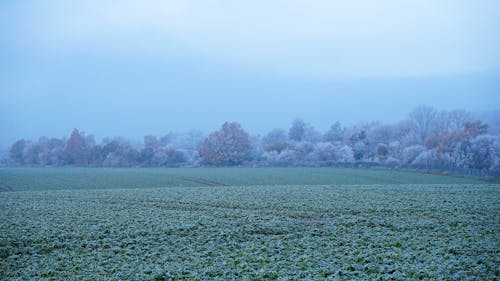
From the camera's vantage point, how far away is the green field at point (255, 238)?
12836 mm

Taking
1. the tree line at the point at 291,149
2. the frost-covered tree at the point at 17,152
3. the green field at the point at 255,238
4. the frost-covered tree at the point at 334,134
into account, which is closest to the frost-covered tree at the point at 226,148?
the tree line at the point at 291,149

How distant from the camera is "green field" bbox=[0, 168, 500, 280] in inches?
505

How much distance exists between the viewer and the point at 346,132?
124812 mm

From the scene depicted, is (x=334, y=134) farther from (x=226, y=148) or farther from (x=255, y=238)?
(x=255, y=238)

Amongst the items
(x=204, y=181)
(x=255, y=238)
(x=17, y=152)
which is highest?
(x=17, y=152)

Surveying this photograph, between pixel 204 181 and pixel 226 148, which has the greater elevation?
pixel 226 148

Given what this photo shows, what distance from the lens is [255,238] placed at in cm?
1747

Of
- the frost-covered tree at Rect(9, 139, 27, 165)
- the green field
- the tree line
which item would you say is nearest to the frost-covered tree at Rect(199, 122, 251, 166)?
the tree line

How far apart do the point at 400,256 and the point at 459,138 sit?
7207cm

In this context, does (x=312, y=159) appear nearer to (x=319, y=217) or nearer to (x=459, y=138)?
(x=459, y=138)

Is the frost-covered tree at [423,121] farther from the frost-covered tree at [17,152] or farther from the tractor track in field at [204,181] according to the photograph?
the frost-covered tree at [17,152]

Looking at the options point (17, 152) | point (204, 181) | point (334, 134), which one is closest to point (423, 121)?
point (334, 134)

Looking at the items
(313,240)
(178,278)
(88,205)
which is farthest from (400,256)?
(88,205)

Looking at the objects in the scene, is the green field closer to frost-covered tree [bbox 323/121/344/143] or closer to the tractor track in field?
the tractor track in field
